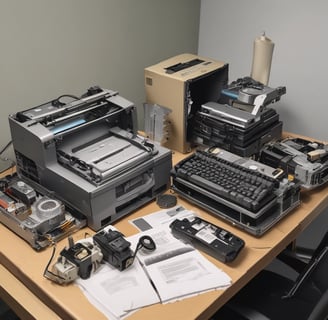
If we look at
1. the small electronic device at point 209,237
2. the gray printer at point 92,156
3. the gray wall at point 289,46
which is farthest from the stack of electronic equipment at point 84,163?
the gray wall at point 289,46

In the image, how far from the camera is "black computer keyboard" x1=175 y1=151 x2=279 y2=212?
144 centimetres

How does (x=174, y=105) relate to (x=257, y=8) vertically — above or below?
below

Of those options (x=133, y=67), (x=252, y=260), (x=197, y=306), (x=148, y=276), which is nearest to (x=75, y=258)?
(x=148, y=276)

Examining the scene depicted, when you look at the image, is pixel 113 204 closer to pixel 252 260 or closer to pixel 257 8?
pixel 252 260

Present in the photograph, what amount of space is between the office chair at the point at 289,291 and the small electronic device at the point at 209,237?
0.58 ft

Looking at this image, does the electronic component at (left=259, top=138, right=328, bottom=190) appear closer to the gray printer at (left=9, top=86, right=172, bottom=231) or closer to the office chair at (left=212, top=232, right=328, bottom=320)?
the office chair at (left=212, top=232, right=328, bottom=320)

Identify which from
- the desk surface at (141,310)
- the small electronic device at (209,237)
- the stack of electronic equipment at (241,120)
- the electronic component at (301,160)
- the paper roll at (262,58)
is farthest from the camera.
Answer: the paper roll at (262,58)

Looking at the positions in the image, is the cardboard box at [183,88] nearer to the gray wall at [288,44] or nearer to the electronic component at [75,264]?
the gray wall at [288,44]

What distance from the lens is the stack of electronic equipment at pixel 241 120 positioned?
1.76 meters

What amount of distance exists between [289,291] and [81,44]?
4.11ft

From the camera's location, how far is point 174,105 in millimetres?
1836

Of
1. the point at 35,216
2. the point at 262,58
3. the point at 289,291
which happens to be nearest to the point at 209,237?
the point at 289,291

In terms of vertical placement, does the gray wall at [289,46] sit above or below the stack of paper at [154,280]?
above

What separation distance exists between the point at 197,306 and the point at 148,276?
6.6 inches
